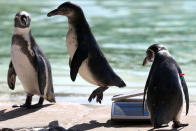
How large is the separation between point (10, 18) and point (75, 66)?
10.1 meters

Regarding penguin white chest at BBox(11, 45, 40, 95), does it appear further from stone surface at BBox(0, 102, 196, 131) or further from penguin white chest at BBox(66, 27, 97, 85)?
penguin white chest at BBox(66, 27, 97, 85)

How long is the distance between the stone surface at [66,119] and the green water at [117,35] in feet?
2.10

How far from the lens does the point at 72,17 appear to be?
5684mm

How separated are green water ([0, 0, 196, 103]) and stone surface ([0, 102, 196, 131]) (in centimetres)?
64

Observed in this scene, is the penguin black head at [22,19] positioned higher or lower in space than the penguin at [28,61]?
higher

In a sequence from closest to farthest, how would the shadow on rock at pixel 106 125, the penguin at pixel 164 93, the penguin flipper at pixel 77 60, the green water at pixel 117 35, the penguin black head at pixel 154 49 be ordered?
the penguin at pixel 164 93 < the penguin black head at pixel 154 49 < the shadow on rock at pixel 106 125 < the penguin flipper at pixel 77 60 < the green water at pixel 117 35

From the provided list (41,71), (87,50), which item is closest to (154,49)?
(87,50)

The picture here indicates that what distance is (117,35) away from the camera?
40.2 feet

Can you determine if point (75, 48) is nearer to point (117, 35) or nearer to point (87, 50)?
point (87, 50)

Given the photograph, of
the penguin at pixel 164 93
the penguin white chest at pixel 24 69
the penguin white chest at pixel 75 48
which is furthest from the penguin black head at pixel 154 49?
the penguin white chest at pixel 24 69

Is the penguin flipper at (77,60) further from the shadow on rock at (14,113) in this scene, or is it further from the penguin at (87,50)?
the shadow on rock at (14,113)

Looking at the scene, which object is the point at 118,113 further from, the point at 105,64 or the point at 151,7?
the point at 151,7

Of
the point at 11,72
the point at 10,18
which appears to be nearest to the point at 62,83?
the point at 11,72

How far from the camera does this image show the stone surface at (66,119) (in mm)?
5121
